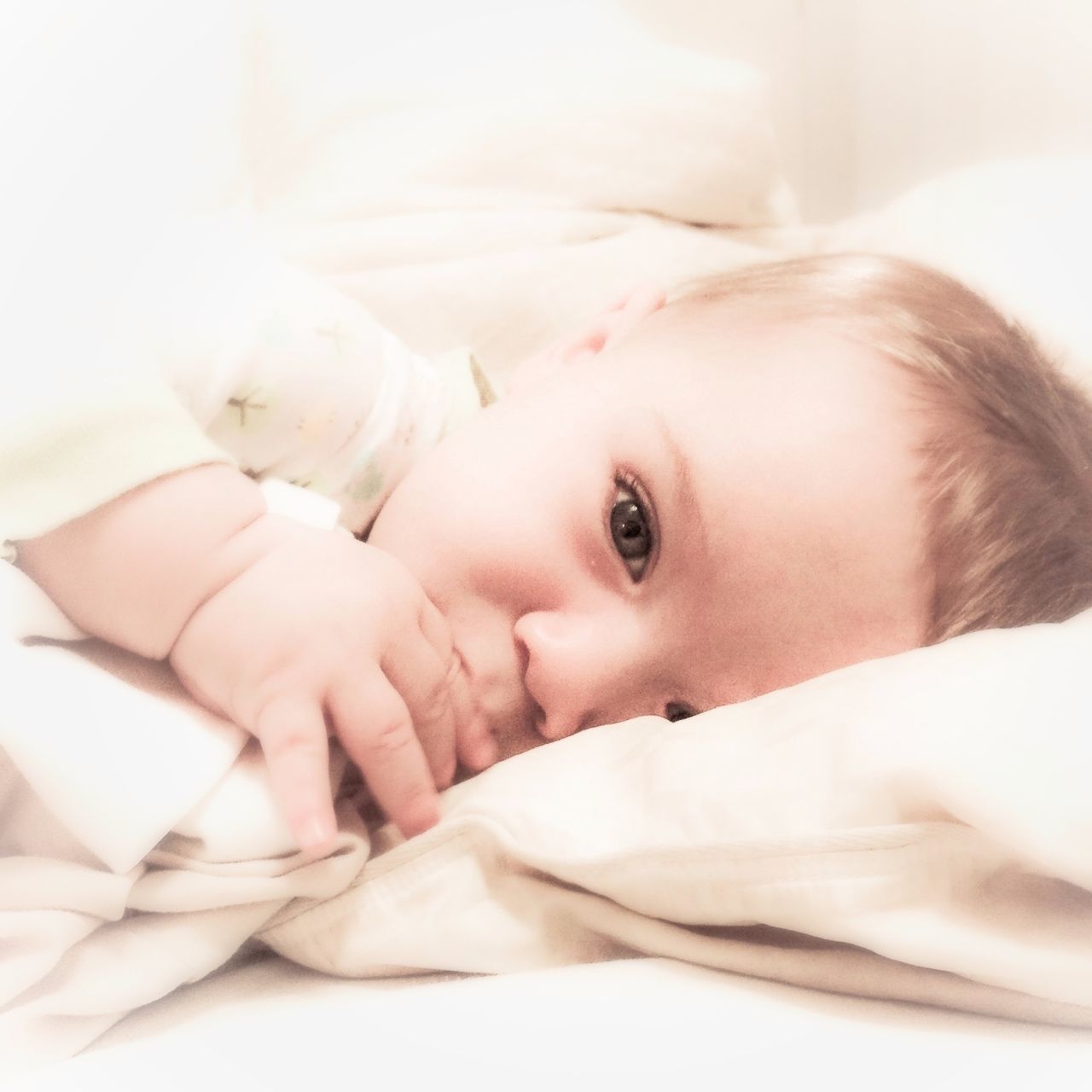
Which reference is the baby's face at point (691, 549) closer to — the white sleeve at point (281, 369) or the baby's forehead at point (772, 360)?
the baby's forehead at point (772, 360)

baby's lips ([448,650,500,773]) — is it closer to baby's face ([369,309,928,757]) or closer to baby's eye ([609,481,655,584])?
baby's face ([369,309,928,757])

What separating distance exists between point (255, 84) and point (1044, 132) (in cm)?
82

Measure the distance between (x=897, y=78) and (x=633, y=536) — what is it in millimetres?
726

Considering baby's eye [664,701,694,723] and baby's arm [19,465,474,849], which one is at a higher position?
baby's arm [19,465,474,849]

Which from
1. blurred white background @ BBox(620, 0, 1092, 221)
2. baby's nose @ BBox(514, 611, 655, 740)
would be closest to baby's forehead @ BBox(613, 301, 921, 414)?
baby's nose @ BBox(514, 611, 655, 740)

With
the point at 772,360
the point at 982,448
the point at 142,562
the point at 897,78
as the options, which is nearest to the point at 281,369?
the point at 142,562

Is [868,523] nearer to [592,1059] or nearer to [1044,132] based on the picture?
[592,1059]

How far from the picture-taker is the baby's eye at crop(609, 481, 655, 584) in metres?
0.65

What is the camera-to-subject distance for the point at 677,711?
27.1 inches

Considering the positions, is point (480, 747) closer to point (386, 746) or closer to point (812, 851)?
point (386, 746)

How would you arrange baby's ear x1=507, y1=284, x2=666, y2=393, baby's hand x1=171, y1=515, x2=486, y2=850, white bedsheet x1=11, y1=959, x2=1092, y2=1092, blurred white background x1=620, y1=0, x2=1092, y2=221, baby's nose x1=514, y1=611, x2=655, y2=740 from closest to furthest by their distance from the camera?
white bedsheet x1=11, y1=959, x2=1092, y2=1092
baby's hand x1=171, y1=515, x2=486, y2=850
baby's nose x1=514, y1=611, x2=655, y2=740
baby's ear x1=507, y1=284, x2=666, y2=393
blurred white background x1=620, y1=0, x2=1092, y2=221

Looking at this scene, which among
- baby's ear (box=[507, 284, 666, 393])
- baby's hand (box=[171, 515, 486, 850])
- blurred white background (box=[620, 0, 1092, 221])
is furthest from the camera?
blurred white background (box=[620, 0, 1092, 221])

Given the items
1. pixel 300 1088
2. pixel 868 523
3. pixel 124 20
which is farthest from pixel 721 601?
pixel 124 20

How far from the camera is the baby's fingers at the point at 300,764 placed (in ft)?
1.59
